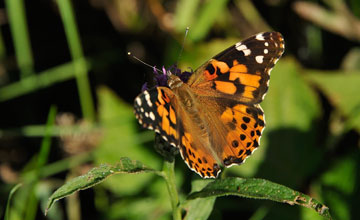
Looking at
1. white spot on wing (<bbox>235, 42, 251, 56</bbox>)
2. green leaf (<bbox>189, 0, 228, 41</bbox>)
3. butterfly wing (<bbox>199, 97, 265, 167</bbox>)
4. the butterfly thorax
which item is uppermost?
green leaf (<bbox>189, 0, 228, 41</bbox>)

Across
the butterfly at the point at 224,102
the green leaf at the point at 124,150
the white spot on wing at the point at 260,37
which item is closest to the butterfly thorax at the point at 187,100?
the butterfly at the point at 224,102

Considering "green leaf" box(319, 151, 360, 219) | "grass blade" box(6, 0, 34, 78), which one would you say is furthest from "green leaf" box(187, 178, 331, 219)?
"grass blade" box(6, 0, 34, 78)

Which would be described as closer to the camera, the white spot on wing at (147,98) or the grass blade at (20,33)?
the white spot on wing at (147,98)

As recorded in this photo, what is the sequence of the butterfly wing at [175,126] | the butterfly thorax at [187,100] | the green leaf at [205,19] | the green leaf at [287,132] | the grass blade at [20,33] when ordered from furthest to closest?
the green leaf at [205,19]
the grass blade at [20,33]
the green leaf at [287,132]
the butterfly thorax at [187,100]
the butterfly wing at [175,126]

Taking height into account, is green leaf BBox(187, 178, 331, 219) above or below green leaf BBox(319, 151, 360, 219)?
above

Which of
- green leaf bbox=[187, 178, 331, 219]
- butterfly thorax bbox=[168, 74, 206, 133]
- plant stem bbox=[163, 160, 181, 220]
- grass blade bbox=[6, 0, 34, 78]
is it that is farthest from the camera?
grass blade bbox=[6, 0, 34, 78]

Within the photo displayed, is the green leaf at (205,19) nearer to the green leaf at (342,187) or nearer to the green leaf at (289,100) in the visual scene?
the green leaf at (289,100)

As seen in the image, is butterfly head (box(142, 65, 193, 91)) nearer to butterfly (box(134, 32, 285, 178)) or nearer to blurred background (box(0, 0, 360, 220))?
butterfly (box(134, 32, 285, 178))
